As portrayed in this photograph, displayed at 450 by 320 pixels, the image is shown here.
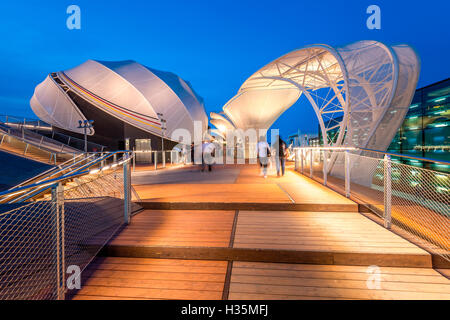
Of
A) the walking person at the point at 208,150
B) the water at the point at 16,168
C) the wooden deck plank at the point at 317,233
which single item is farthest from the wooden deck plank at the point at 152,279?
the water at the point at 16,168

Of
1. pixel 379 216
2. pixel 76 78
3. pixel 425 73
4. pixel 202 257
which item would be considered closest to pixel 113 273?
pixel 202 257

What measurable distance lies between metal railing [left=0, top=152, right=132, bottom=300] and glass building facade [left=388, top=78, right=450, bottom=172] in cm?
2028

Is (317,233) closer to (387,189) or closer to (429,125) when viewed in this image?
(387,189)

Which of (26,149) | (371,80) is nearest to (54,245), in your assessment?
(371,80)

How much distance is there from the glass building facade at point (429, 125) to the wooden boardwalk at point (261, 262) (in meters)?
17.3

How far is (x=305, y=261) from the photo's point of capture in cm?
296

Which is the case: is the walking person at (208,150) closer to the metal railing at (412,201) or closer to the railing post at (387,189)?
the metal railing at (412,201)

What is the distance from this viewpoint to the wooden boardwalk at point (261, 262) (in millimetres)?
2402

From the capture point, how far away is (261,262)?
3.03m

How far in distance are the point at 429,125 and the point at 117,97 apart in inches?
1127

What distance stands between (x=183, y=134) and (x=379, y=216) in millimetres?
23050

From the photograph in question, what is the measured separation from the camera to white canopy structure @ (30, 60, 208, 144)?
73.6ft

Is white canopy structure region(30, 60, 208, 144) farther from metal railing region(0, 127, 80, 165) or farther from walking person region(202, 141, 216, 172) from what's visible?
walking person region(202, 141, 216, 172)

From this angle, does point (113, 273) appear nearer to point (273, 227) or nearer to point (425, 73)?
point (273, 227)
